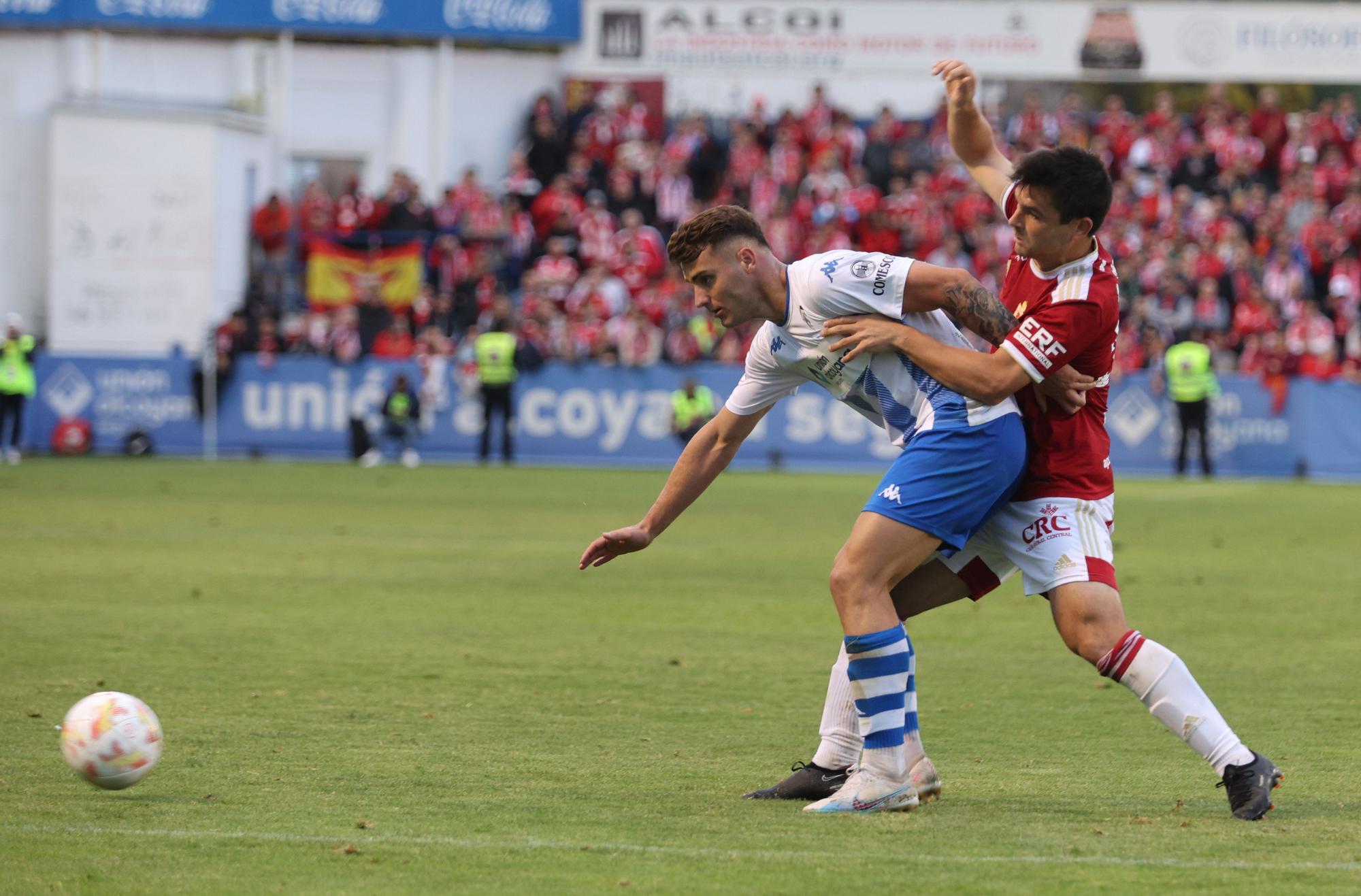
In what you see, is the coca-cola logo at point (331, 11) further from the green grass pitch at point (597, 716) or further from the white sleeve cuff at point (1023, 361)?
the white sleeve cuff at point (1023, 361)

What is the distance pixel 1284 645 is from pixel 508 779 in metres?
5.15

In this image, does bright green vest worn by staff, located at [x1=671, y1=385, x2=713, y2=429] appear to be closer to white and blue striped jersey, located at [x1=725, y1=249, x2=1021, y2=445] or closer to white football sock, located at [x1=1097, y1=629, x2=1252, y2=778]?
white and blue striped jersey, located at [x1=725, y1=249, x2=1021, y2=445]

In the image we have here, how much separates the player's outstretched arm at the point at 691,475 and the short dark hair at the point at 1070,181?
1205 mm

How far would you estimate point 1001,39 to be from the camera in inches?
1260

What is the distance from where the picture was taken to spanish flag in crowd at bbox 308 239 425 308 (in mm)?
29828

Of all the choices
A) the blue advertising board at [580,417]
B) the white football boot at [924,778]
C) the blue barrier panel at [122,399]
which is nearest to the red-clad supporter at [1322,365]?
the blue advertising board at [580,417]

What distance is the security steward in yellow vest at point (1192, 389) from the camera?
23625 mm

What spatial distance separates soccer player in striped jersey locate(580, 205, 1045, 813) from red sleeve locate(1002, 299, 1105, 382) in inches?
4.9

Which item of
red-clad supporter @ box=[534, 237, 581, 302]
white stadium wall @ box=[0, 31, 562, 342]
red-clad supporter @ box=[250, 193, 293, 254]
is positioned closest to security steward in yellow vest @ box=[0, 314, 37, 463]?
white stadium wall @ box=[0, 31, 562, 342]

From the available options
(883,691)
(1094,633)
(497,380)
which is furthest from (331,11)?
(1094,633)

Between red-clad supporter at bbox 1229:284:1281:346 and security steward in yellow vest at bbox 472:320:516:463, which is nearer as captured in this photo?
security steward in yellow vest at bbox 472:320:516:463

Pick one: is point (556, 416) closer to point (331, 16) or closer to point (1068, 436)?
point (331, 16)

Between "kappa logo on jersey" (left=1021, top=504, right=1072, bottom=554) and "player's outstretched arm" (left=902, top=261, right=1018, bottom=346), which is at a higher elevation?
"player's outstretched arm" (left=902, top=261, right=1018, bottom=346)

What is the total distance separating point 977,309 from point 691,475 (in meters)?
1.19
